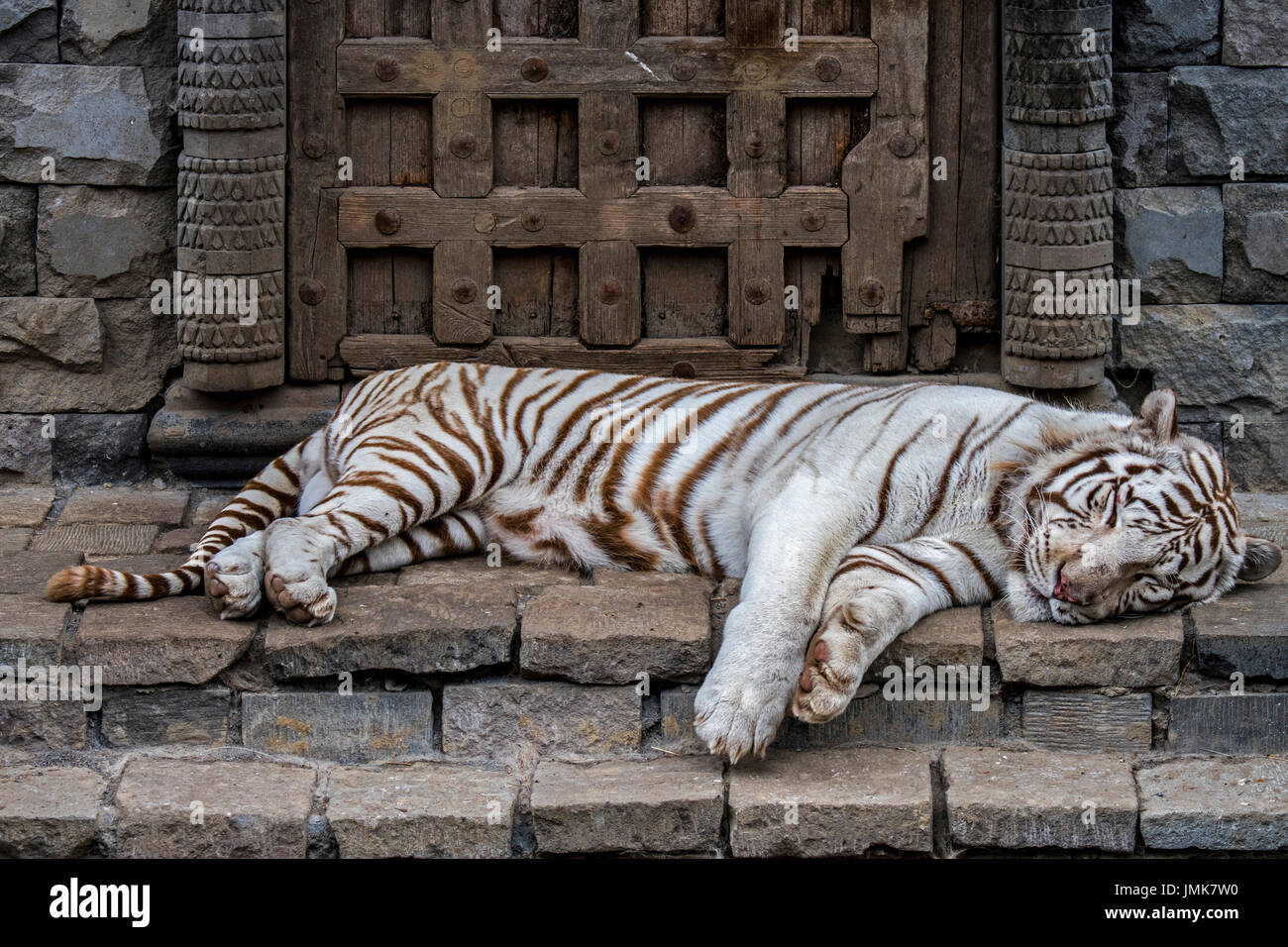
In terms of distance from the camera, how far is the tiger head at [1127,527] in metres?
3.97

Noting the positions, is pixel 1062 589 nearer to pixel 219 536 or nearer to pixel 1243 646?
pixel 1243 646

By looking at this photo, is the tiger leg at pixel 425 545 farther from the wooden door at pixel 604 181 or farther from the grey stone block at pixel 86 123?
the grey stone block at pixel 86 123

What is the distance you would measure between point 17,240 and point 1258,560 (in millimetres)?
3894

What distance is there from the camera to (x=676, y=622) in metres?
4.07

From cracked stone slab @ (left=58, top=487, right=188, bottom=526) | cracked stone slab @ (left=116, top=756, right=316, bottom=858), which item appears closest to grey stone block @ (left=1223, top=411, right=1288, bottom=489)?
cracked stone slab @ (left=116, top=756, right=316, bottom=858)

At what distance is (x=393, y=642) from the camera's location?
401cm

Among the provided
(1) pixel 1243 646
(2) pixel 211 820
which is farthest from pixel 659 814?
(1) pixel 1243 646

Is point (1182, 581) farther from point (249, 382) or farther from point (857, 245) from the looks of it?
point (249, 382)

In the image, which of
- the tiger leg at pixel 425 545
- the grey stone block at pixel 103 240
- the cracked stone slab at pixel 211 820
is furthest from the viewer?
the grey stone block at pixel 103 240

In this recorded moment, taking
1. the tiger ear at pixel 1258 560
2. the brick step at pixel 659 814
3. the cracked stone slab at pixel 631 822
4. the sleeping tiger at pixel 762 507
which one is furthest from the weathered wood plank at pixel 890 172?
the cracked stone slab at pixel 631 822

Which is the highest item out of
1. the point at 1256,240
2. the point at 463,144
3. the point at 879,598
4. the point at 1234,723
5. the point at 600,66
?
the point at 600,66

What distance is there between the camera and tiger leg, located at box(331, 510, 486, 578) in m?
4.47

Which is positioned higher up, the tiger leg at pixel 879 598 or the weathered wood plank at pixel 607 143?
the weathered wood plank at pixel 607 143

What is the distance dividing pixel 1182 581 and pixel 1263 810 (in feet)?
1.96
